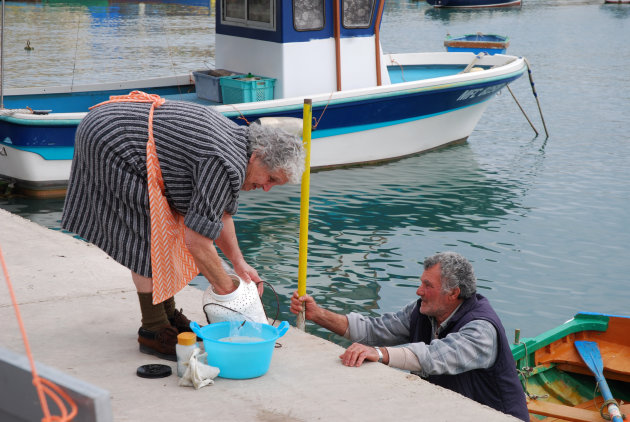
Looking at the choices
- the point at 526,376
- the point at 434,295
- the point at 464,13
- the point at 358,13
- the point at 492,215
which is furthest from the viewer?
the point at 464,13

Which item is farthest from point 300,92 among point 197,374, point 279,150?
point 197,374

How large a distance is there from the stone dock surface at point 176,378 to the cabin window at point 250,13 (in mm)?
5731

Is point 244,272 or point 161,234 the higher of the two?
point 161,234

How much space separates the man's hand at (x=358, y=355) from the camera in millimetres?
3816

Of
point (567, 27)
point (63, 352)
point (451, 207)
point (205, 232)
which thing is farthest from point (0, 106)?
point (567, 27)

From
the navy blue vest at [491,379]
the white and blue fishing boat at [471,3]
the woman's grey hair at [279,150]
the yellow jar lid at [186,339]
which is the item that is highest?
the white and blue fishing boat at [471,3]

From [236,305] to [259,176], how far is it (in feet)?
2.08

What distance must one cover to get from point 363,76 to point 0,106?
14.7ft

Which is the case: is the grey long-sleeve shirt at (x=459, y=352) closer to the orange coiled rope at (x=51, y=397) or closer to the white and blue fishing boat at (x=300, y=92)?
the orange coiled rope at (x=51, y=397)

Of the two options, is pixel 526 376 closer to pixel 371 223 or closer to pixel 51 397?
pixel 51 397

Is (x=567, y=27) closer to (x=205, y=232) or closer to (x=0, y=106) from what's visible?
(x=0, y=106)

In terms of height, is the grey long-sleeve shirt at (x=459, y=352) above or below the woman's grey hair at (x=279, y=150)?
below

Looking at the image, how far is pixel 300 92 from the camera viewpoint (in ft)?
33.1

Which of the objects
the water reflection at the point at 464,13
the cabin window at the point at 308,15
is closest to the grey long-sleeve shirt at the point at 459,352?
the cabin window at the point at 308,15
